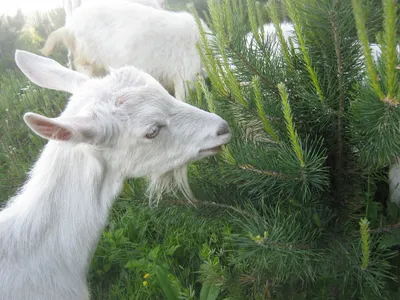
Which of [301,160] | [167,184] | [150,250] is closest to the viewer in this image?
[301,160]

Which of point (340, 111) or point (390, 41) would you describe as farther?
point (340, 111)

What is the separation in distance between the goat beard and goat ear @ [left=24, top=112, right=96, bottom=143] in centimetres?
45

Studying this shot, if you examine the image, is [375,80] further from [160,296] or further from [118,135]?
[160,296]

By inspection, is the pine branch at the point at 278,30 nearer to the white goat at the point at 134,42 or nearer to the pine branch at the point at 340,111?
the pine branch at the point at 340,111

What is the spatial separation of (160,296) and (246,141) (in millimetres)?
1274

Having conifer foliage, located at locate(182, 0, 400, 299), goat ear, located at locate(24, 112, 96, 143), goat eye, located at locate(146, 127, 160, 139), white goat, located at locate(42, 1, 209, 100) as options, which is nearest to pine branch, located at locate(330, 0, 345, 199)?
conifer foliage, located at locate(182, 0, 400, 299)

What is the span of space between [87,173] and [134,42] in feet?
9.29

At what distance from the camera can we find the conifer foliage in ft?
5.40

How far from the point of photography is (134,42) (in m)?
4.69

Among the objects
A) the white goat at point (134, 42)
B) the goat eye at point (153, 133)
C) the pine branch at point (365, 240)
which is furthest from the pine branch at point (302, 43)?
the white goat at point (134, 42)

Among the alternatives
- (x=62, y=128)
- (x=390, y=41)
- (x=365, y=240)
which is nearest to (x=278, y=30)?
(x=390, y=41)

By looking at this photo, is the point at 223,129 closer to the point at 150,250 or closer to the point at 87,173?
the point at 87,173

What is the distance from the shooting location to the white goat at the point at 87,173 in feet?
6.82

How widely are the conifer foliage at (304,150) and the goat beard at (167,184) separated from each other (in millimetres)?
251
